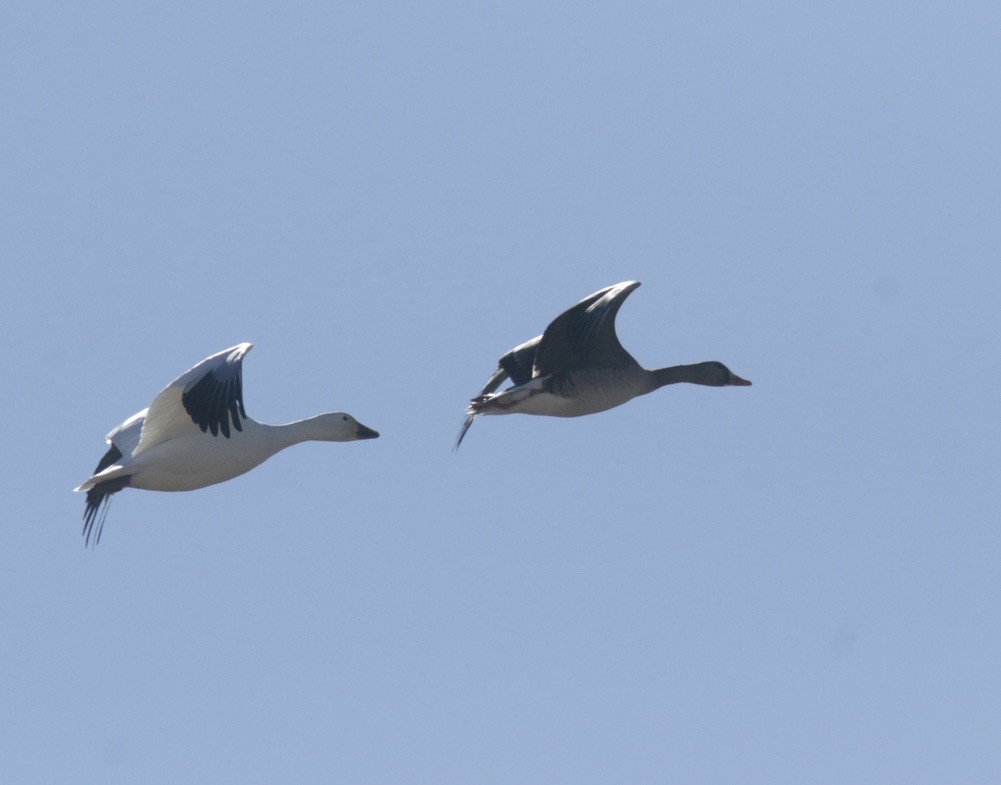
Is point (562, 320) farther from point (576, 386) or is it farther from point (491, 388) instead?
point (491, 388)

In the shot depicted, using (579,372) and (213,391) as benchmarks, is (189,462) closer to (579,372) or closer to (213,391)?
(213,391)

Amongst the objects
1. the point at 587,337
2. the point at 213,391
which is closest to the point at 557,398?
the point at 587,337

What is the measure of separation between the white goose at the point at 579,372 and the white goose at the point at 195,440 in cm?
230

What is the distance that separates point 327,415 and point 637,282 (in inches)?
134

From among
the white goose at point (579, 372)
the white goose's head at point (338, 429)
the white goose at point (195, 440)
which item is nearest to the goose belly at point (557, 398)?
the white goose at point (579, 372)

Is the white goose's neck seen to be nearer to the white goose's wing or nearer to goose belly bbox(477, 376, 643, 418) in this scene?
the white goose's wing

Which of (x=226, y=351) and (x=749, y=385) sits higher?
(x=226, y=351)

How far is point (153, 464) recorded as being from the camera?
19812 mm

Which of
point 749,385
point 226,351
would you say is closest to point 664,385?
point 749,385

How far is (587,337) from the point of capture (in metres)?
20.6

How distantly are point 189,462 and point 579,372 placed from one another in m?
3.79

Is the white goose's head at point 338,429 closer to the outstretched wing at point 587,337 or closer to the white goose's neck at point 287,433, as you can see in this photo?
the white goose's neck at point 287,433

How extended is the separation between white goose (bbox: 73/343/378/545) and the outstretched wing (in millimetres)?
2658

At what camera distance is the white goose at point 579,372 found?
67.0 ft
